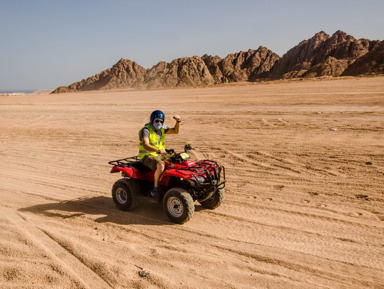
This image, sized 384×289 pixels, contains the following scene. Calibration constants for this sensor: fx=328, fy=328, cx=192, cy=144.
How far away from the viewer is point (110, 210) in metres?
6.01

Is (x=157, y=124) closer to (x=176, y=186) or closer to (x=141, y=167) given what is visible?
(x=141, y=167)

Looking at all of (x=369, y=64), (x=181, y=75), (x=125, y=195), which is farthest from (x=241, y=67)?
(x=125, y=195)

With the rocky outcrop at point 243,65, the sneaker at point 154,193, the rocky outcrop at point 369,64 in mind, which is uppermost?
the rocky outcrop at point 243,65

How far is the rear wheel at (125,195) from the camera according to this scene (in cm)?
577

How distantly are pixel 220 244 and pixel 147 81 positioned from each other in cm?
10436

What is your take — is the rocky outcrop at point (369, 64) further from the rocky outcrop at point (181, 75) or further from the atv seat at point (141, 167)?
the atv seat at point (141, 167)

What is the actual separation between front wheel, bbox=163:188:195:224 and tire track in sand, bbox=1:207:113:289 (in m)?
1.61

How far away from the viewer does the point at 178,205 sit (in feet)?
17.5

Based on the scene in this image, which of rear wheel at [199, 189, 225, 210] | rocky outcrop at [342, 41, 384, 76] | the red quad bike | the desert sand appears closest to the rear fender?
the red quad bike

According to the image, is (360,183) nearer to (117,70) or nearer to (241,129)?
(241,129)

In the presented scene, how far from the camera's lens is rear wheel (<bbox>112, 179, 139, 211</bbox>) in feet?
18.9

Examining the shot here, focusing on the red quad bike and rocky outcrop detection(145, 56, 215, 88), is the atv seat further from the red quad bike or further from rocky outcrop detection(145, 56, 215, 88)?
rocky outcrop detection(145, 56, 215, 88)

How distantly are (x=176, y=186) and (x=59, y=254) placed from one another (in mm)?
2024

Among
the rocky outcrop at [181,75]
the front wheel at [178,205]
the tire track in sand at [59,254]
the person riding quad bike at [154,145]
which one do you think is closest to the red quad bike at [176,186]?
the front wheel at [178,205]
